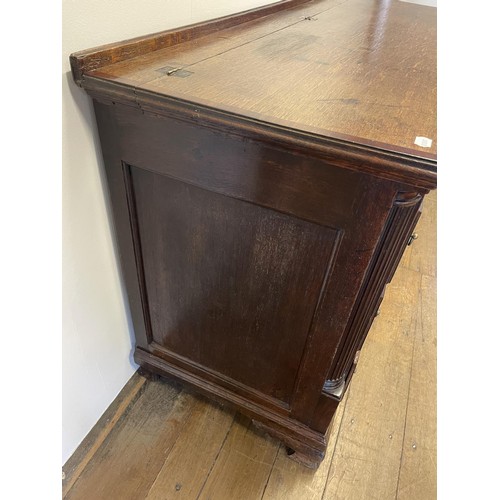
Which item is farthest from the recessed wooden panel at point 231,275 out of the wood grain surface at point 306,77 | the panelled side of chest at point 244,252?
the wood grain surface at point 306,77

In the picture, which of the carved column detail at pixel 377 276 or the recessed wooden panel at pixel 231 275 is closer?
the carved column detail at pixel 377 276

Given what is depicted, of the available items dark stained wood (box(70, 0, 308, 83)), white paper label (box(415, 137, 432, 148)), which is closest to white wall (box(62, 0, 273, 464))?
dark stained wood (box(70, 0, 308, 83))

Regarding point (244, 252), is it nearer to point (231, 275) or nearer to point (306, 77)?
point (231, 275)

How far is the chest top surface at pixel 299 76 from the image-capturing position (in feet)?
1.60

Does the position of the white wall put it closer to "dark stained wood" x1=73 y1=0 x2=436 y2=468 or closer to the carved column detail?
"dark stained wood" x1=73 y1=0 x2=436 y2=468

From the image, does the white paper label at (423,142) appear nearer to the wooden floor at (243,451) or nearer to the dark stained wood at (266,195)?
the dark stained wood at (266,195)

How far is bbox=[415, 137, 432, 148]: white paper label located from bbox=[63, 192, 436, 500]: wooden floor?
84cm

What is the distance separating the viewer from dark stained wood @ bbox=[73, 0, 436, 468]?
49cm

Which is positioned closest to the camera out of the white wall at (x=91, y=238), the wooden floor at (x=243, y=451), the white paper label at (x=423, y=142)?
the white paper label at (x=423, y=142)

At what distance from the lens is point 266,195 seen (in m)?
0.55

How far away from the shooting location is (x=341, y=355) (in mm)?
680
